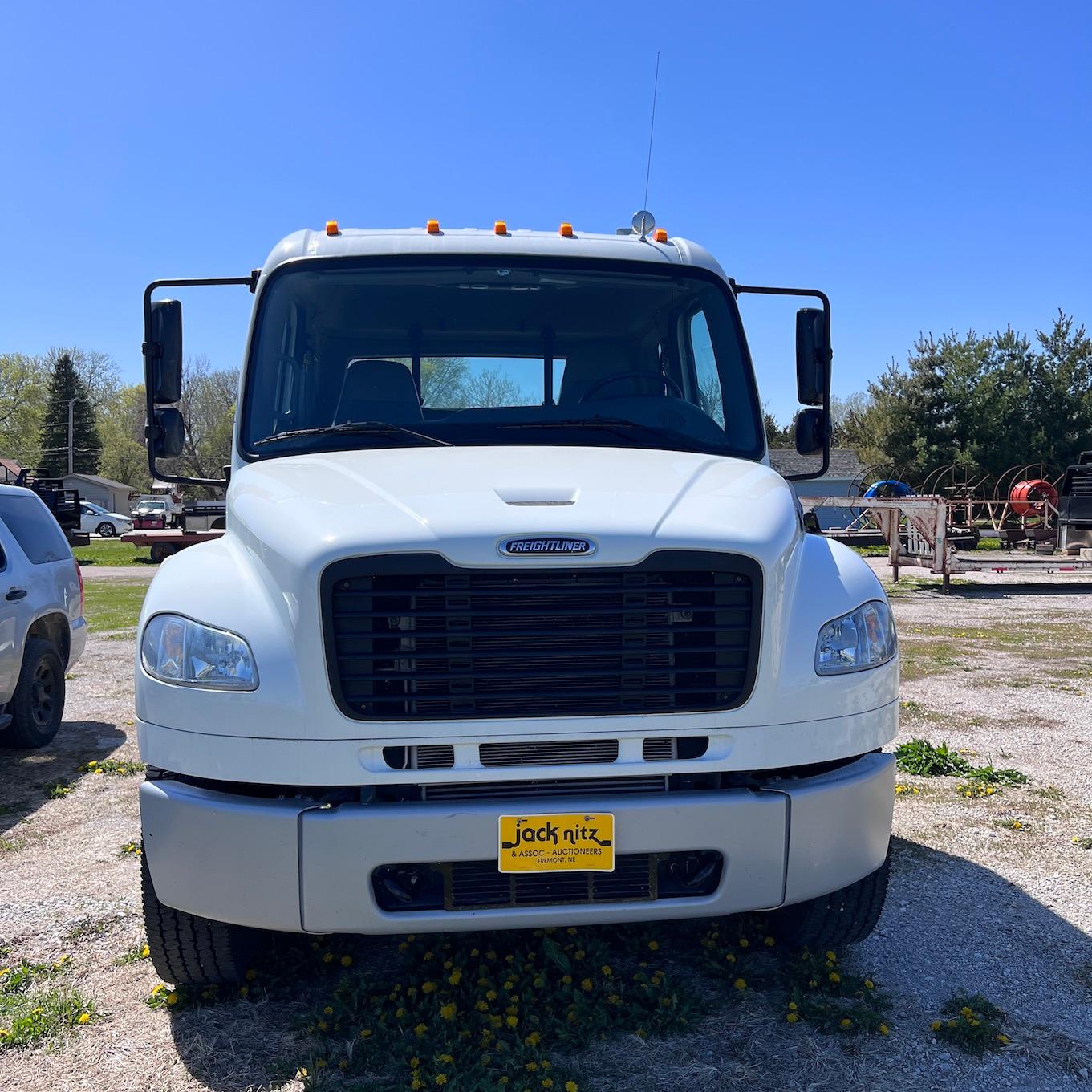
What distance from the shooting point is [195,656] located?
3.12 meters

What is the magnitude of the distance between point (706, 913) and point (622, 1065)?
20.9 inches

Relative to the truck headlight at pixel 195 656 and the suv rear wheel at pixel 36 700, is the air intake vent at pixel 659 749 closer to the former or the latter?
the truck headlight at pixel 195 656

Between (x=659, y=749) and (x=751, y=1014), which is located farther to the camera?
(x=751, y=1014)

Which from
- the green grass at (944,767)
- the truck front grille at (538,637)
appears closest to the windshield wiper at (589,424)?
the truck front grille at (538,637)

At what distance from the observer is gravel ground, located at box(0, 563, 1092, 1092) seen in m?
3.12

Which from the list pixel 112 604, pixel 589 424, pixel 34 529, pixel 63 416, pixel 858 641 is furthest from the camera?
pixel 63 416

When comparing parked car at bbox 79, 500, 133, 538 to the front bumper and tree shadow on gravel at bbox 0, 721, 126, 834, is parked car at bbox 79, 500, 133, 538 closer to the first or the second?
tree shadow on gravel at bbox 0, 721, 126, 834

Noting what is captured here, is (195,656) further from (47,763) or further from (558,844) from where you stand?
(47,763)

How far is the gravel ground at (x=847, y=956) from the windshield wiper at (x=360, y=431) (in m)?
1.98

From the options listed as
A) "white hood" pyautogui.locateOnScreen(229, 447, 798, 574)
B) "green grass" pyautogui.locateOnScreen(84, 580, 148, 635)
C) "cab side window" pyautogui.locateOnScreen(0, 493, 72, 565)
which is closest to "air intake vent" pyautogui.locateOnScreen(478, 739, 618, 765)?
"white hood" pyautogui.locateOnScreen(229, 447, 798, 574)

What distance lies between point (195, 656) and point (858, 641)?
2.07 m

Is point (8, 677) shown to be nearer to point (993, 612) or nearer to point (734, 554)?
point (734, 554)

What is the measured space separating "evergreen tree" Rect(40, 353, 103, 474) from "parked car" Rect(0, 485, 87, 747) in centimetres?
7517

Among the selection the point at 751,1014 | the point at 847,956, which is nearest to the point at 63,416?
the point at 847,956
